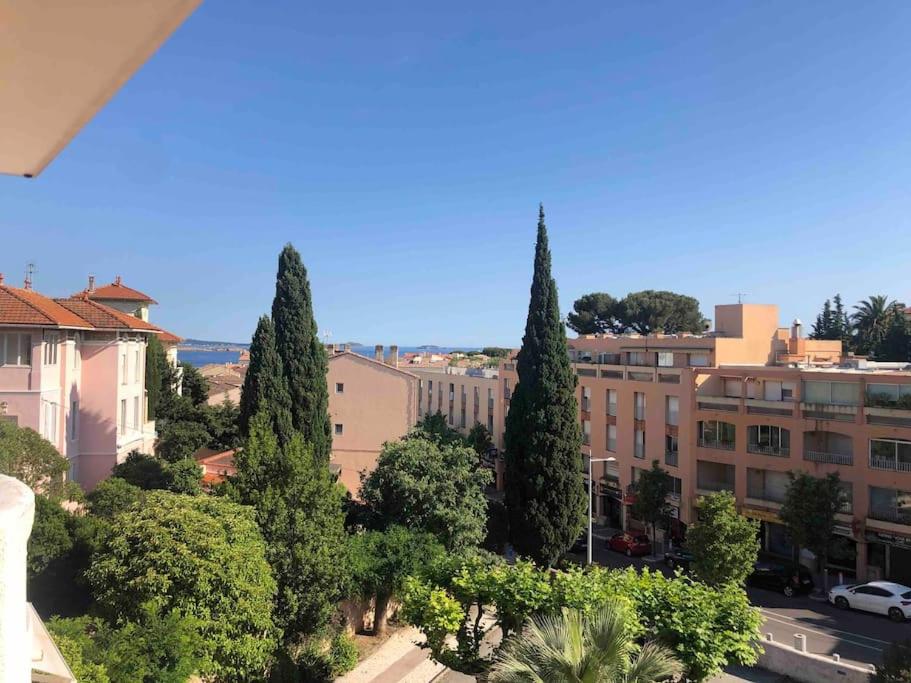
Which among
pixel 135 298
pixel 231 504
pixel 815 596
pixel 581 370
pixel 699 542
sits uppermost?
pixel 135 298

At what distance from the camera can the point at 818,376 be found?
1208 inches

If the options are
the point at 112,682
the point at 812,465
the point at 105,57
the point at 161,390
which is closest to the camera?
the point at 105,57

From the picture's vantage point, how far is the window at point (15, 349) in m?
20.3

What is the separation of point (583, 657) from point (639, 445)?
30942 mm

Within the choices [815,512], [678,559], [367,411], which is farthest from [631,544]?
[367,411]

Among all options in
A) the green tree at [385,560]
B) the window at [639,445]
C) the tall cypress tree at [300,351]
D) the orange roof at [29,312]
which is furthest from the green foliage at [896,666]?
the window at [639,445]

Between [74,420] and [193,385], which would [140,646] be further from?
[193,385]

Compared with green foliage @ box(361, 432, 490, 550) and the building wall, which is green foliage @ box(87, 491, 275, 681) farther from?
the building wall

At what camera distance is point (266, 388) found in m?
28.1

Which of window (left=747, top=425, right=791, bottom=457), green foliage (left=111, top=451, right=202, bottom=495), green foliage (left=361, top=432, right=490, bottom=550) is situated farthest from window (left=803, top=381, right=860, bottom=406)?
green foliage (left=111, top=451, right=202, bottom=495)

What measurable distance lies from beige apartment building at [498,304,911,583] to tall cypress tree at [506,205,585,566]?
33.1 feet

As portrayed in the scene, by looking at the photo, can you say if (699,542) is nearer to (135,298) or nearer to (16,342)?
(16,342)

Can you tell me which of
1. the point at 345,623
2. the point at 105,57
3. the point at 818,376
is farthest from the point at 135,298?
the point at 105,57

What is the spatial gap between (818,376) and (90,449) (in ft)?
105
